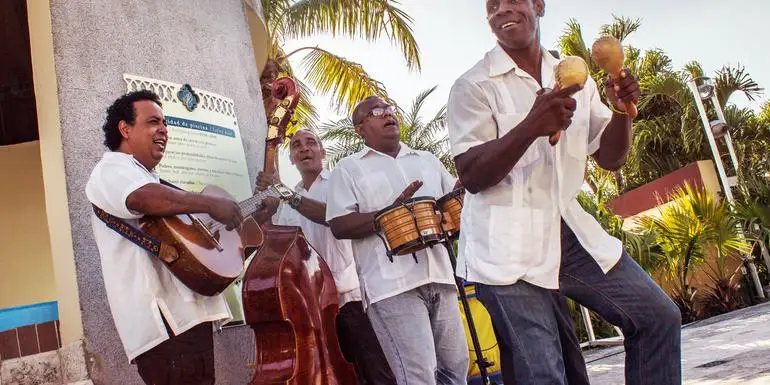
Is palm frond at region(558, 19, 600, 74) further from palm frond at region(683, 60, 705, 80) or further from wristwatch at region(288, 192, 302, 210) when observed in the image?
wristwatch at region(288, 192, 302, 210)

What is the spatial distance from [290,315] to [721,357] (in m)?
3.21

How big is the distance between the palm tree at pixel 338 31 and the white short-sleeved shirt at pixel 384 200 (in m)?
6.41

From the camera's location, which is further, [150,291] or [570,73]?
[150,291]

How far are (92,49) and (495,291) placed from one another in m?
3.33

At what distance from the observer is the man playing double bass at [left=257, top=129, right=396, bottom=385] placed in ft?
15.2

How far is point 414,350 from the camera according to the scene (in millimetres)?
3754

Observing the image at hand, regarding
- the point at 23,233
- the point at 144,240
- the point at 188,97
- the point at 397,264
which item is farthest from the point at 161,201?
the point at 23,233

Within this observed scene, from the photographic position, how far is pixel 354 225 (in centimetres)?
405

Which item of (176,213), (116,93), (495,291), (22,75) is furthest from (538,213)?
(22,75)

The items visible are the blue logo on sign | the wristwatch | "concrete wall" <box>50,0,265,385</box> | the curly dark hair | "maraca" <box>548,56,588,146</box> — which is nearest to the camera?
"maraca" <box>548,56,588,146</box>

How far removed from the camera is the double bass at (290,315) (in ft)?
12.5

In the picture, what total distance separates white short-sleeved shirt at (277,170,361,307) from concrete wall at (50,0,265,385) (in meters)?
0.64

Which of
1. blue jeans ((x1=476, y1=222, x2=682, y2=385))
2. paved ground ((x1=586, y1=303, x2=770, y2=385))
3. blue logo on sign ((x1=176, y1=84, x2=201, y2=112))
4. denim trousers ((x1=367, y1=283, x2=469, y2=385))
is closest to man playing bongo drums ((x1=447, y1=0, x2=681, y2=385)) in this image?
blue jeans ((x1=476, y1=222, x2=682, y2=385))

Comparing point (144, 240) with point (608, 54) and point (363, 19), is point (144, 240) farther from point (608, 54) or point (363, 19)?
point (363, 19)
